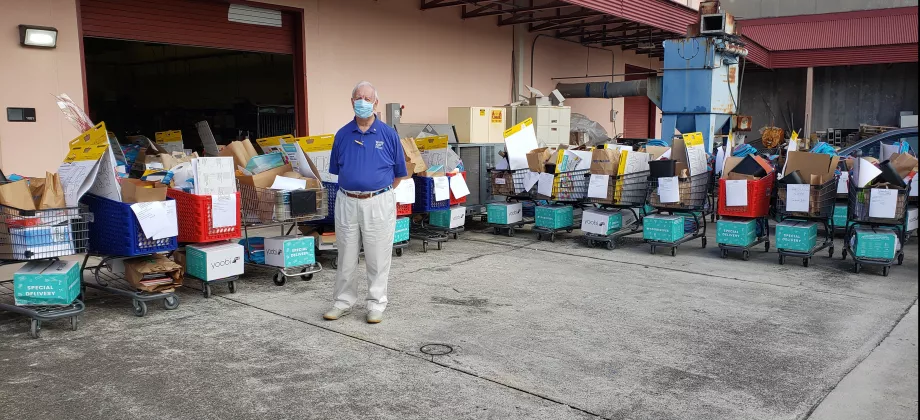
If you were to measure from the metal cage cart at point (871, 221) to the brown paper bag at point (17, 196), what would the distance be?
7810mm

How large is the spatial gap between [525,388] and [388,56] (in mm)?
8872

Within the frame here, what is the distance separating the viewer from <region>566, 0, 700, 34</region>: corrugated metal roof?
12.2 meters

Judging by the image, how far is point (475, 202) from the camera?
10281 millimetres

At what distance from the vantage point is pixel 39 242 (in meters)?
4.93

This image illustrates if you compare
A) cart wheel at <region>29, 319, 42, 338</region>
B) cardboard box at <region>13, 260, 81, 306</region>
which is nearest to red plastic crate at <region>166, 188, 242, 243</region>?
cardboard box at <region>13, 260, 81, 306</region>

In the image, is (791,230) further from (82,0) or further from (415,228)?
(82,0)

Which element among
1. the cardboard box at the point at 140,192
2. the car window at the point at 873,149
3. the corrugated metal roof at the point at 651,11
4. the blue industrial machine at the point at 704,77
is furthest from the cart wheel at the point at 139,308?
the car window at the point at 873,149

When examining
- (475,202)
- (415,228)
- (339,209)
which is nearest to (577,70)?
(475,202)

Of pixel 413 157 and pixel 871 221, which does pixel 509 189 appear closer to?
pixel 413 157

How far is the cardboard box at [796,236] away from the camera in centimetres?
737

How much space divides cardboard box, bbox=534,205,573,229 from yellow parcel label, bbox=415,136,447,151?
167cm

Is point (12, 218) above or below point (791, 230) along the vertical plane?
above

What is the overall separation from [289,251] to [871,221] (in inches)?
243

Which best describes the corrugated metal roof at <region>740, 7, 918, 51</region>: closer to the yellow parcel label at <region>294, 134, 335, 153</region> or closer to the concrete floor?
the concrete floor
